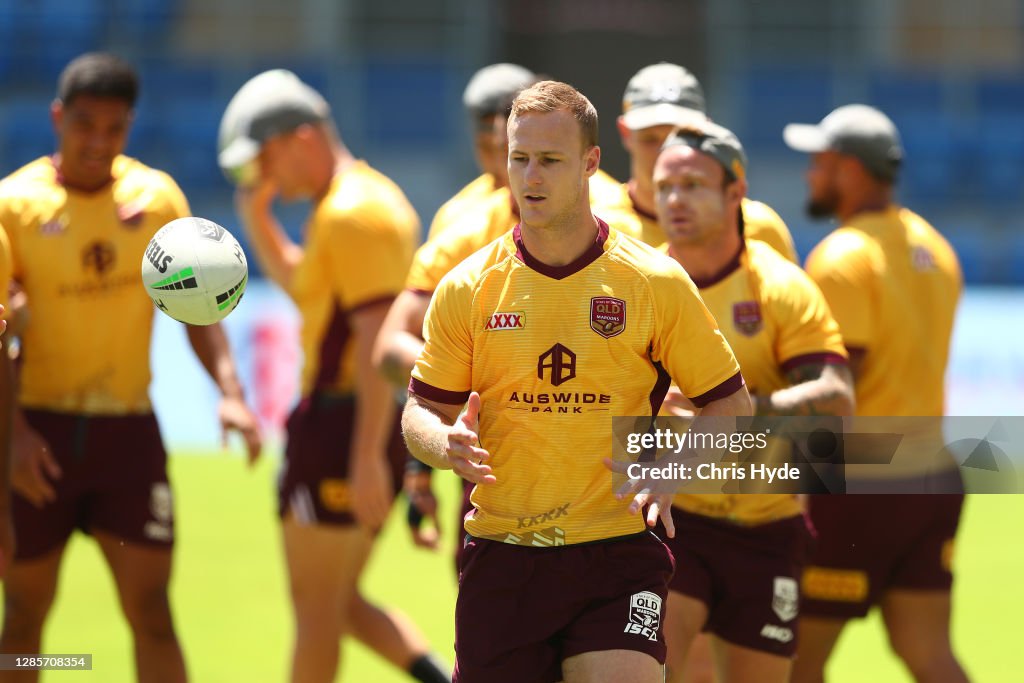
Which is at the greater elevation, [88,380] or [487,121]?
[487,121]

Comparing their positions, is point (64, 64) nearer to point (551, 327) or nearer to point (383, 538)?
point (383, 538)

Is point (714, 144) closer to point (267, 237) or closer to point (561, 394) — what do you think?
point (561, 394)

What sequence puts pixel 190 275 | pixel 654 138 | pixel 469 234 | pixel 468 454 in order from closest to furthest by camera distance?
1. pixel 468 454
2. pixel 190 275
3. pixel 469 234
4. pixel 654 138

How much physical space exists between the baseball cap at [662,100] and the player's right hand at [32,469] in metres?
2.55

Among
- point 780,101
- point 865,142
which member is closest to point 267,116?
point 865,142

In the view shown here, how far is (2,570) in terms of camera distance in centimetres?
488

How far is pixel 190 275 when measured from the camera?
189 inches

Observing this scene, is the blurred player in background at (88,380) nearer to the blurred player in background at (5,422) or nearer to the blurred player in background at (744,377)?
the blurred player in background at (5,422)

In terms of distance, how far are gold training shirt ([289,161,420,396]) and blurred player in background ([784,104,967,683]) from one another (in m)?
1.88

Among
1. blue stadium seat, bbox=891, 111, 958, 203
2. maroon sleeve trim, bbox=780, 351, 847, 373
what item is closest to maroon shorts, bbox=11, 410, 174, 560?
maroon sleeve trim, bbox=780, 351, 847, 373

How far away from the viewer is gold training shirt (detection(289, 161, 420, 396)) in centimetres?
666

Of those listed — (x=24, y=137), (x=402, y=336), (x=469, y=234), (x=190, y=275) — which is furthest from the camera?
(x=24, y=137)

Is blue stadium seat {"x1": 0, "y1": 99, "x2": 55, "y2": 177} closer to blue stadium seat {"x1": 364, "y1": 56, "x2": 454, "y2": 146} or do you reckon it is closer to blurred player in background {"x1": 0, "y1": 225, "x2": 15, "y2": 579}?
blue stadium seat {"x1": 364, "y1": 56, "x2": 454, "y2": 146}

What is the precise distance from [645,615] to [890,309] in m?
2.17
